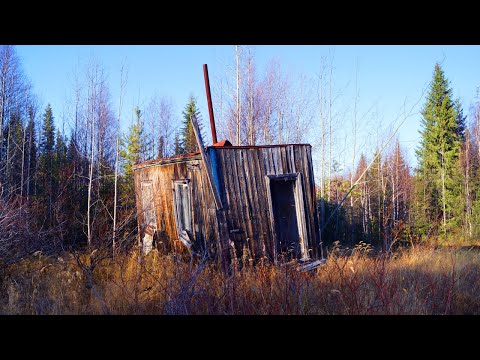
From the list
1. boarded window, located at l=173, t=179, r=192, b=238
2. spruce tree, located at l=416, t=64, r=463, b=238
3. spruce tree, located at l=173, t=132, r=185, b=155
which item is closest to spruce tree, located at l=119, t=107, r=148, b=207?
spruce tree, located at l=173, t=132, r=185, b=155

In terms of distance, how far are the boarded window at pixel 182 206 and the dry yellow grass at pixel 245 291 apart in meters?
1.58

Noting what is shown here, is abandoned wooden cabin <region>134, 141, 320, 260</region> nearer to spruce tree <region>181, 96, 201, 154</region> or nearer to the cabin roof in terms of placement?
the cabin roof

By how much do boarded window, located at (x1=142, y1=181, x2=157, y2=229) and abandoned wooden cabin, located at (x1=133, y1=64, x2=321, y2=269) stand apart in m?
0.82

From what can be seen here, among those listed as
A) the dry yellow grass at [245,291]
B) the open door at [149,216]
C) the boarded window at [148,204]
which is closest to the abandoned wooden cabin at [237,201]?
the open door at [149,216]

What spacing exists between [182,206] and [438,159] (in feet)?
34.8

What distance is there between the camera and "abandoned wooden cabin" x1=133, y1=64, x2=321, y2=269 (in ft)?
22.3

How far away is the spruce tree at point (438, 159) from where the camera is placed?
1163 cm

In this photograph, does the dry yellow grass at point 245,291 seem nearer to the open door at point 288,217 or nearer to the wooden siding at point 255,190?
the wooden siding at point 255,190

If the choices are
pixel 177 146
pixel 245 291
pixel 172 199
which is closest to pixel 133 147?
pixel 177 146

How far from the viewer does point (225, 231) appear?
6680 mm
